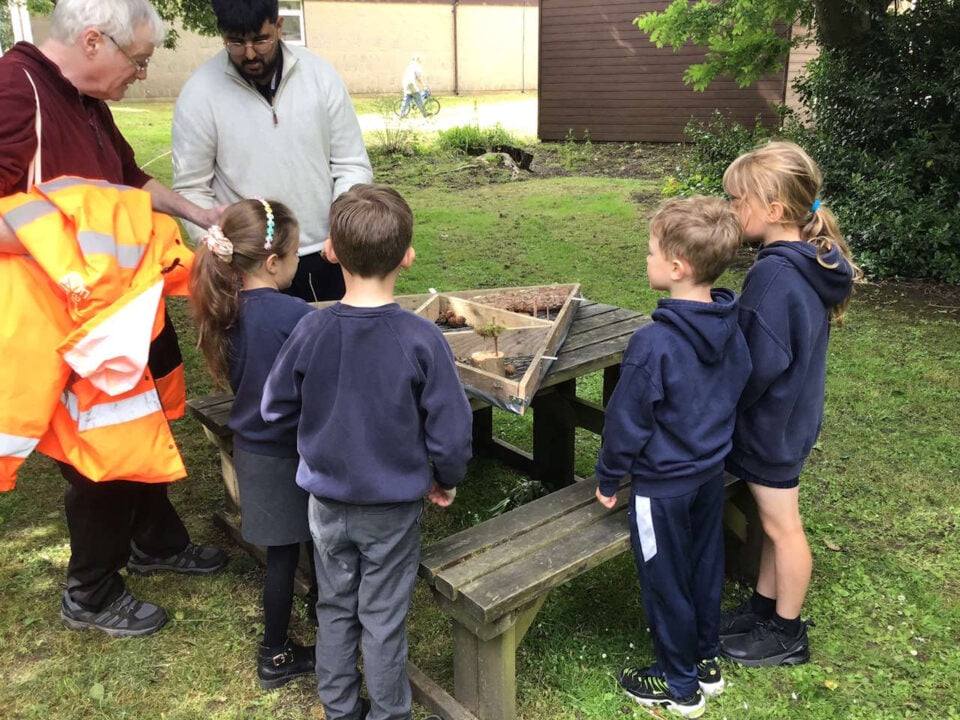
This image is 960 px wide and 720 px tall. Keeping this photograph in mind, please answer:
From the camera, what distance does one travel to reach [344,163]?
3.47 meters

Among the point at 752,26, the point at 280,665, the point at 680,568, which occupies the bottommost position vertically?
the point at 280,665

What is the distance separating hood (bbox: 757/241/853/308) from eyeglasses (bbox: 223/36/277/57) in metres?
1.98

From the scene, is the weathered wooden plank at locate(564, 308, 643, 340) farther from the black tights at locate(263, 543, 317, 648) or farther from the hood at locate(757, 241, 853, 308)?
the black tights at locate(263, 543, 317, 648)

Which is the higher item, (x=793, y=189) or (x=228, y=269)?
(x=793, y=189)

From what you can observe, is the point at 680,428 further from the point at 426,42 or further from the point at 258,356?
the point at 426,42

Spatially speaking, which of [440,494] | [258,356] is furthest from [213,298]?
[440,494]

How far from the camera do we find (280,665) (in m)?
2.68

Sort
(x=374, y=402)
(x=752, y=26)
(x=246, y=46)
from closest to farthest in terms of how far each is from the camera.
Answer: (x=374, y=402), (x=246, y=46), (x=752, y=26)

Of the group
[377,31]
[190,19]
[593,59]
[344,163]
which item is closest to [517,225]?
[190,19]

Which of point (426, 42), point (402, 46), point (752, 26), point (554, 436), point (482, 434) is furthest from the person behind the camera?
point (426, 42)

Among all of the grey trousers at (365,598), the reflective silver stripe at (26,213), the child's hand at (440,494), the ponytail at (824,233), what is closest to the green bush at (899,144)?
the ponytail at (824,233)

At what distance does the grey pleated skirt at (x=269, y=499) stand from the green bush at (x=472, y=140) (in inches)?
502

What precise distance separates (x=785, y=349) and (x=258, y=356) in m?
1.61

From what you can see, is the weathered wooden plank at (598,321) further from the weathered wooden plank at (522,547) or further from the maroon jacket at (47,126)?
the maroon jacket at (47,126)
